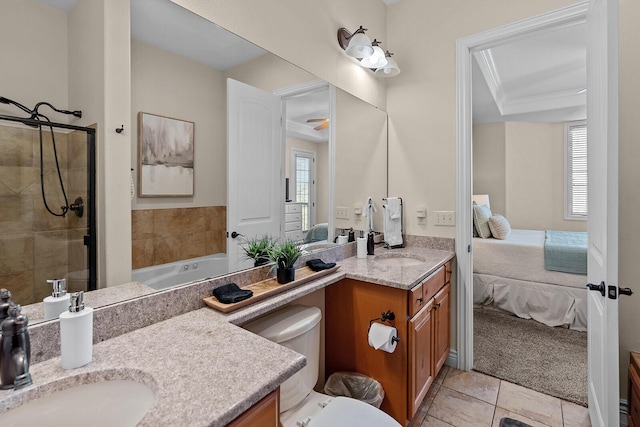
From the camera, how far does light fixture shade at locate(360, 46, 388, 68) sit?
7.50 feet

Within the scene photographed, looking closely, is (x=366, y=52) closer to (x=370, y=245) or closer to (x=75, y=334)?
(x=370, y=245)

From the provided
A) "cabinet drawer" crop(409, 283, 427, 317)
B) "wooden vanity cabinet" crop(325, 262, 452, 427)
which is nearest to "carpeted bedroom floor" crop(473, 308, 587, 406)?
"wooden vanity cabinet" crop(325, 262, 452, 427)

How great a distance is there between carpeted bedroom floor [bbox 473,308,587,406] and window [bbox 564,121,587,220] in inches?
104

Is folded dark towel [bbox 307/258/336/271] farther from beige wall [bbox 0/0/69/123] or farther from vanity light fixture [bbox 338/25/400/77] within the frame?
vanity light fixture [bbox 338/25/400/77]

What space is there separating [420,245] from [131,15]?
7.37 feet

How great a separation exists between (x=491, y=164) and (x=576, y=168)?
115 centimetres

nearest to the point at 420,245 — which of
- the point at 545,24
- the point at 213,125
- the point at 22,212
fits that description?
the point at 545,24

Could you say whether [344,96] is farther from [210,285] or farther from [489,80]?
[489,80]

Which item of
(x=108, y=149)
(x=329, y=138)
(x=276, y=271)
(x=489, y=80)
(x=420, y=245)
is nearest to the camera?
(x=108, y=149)

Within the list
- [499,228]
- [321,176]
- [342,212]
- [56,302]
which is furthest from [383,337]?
[499,228]

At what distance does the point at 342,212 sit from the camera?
2338 millimetres

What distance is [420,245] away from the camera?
2527mm

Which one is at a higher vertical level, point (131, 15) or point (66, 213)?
point (131, 15)

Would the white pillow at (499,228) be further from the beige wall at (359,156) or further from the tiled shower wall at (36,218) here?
the tiled shower wall at (36,218)
